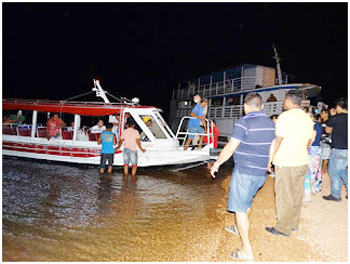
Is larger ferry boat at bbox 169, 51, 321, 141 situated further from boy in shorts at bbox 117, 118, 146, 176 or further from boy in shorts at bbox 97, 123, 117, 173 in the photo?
boy in shorts at bbox 97, 123, 117, 173

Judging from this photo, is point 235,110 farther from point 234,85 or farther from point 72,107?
point 72,107

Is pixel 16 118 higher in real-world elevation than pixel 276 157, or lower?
higher

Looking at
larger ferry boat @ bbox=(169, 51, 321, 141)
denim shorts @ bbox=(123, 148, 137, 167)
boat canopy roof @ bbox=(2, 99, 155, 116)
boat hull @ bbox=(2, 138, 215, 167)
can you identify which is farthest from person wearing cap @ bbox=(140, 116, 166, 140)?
larger ferry boat @ bbox=(169, 51, 321, 141)

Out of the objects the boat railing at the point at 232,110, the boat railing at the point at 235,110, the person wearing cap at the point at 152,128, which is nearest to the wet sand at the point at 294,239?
the person wearing cap at the point at 152,128

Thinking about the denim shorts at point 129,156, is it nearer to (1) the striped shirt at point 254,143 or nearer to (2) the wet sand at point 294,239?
(2) the wet sand at point 294,239

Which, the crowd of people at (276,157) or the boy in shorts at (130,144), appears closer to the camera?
the crowd of people at (276,157)

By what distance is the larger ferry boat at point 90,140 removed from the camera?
885 centimetres

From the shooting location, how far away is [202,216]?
16.1 ft

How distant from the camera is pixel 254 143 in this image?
126 inches

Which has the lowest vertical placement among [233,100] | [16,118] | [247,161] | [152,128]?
[247,161]

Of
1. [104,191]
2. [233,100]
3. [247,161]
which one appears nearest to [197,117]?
[104,191]

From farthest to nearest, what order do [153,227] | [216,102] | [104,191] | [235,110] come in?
[216,102], [235,110], [104,191], [153,227]

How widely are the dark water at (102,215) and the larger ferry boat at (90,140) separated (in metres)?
0.80

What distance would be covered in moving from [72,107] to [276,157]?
7.92 meters
